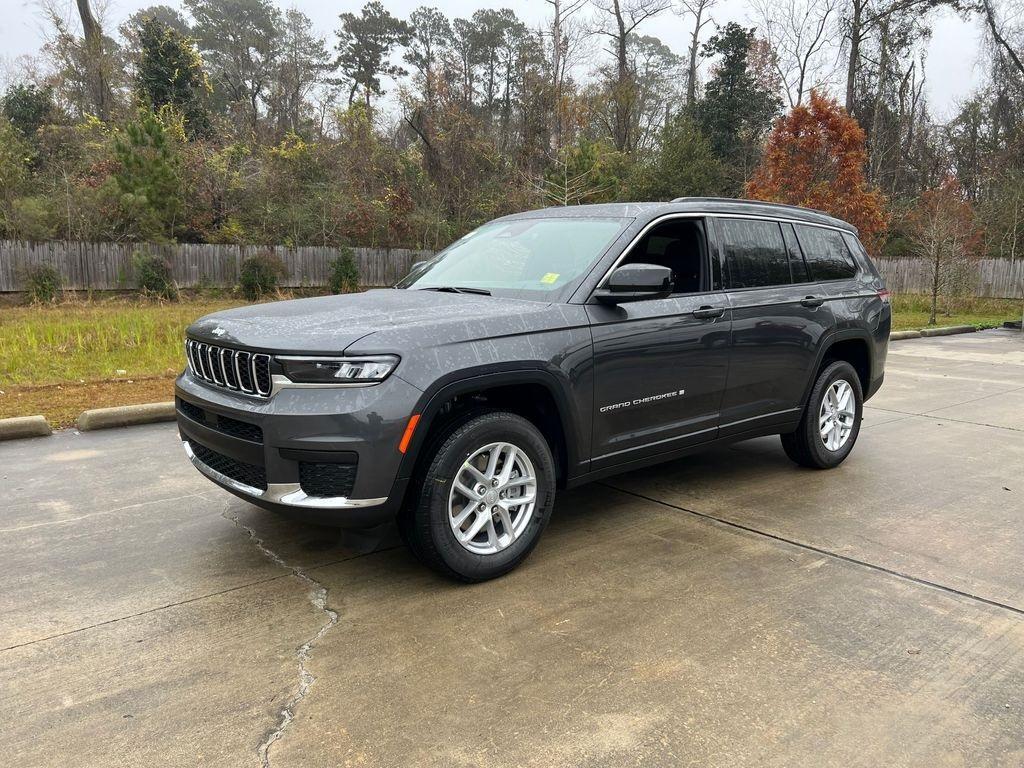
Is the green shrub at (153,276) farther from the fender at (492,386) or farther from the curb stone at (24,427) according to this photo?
the fender at (492,386)

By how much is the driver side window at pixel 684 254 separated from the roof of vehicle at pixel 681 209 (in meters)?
0.11

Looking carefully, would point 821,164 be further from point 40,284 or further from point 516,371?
point 40,284

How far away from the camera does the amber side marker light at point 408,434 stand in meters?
3.15

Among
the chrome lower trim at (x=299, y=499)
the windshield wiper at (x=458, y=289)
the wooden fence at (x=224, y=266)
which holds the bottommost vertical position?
the chrome lower trim at (x=299, y=499)

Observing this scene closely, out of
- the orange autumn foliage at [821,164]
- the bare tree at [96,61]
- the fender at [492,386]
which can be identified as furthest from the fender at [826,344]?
the bare tree at [96,61]

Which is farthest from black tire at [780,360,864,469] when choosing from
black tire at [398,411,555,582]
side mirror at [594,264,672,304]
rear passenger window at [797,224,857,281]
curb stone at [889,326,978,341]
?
curb stone at [889,326,978,341]

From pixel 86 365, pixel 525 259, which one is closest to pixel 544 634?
pixel 525 259

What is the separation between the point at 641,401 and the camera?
4.07 m

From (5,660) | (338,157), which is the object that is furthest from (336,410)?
(338,157)

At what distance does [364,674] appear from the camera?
282 cm

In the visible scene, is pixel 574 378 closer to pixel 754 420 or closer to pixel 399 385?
pixel 399 385

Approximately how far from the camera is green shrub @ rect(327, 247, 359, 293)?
25.7 m

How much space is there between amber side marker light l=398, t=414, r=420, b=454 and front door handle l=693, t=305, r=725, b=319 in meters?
1.96

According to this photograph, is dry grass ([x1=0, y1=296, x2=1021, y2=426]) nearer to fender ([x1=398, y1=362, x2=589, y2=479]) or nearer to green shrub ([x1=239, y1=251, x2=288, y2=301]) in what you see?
fender ([x1=398, y1=362, x2=589, y2=479])
